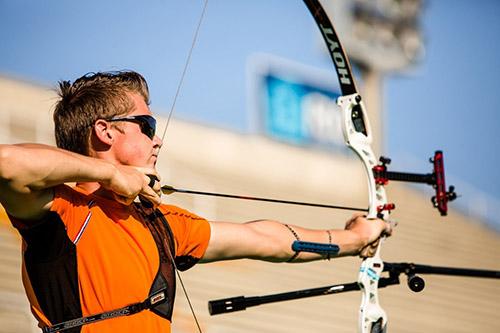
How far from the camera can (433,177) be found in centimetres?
373

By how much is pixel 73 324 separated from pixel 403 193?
1301cm

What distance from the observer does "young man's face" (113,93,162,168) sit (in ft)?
8.83

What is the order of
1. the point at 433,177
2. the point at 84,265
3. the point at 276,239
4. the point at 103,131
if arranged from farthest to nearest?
1. the point at 433,177
2. the point at 276,239
3. the point at 103,131
4. the point at 84,265

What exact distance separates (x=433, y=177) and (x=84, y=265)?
172 cm

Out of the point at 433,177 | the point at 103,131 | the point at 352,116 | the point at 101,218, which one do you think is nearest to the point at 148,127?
the point at 103,131

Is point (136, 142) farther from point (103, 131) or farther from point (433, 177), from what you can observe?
point (433, 177)

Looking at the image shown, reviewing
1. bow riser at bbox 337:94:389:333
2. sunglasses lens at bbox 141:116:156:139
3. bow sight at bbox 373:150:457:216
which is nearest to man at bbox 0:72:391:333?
sunglasses lens at bbox 141:116:156:139

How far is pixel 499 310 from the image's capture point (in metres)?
12.7

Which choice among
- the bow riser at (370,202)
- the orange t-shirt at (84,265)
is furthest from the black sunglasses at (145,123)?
the bow riser at (370,202)

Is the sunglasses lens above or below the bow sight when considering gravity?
above

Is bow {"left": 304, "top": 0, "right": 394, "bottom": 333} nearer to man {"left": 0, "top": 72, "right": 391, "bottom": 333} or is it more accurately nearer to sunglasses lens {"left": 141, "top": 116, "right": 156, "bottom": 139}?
man {"left": 0, "top": 72, "right": 391, "bottom": 333}

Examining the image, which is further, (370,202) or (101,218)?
(370,202)

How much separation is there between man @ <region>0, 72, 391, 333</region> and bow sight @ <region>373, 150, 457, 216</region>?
898 mm

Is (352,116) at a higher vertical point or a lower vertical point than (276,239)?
higher
